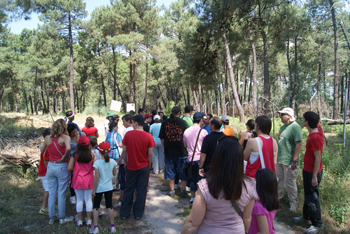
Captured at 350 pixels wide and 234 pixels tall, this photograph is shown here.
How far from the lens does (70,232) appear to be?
377cm

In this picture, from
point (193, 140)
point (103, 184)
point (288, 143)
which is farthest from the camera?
point (193, 140)

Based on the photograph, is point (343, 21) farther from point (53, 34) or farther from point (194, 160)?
point (53, 34)

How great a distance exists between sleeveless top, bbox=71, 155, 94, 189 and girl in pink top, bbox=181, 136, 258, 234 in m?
2.59

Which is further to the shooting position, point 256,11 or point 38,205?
point 256,11

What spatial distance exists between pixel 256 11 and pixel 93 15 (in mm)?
25579

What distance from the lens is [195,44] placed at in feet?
49.8

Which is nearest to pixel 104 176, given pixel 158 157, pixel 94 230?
pixel 94 230

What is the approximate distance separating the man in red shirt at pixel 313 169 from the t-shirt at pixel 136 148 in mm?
2764

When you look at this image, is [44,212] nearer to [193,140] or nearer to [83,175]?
[83,175]

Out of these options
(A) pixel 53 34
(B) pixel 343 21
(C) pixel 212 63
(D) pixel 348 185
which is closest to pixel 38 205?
(D) pixel 348 185

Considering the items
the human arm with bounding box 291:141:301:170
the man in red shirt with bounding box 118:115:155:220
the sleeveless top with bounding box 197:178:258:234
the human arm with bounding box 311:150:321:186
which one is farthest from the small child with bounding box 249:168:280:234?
the man in red shirt with bounding box 118:115:155:220

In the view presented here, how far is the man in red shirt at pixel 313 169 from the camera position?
11.8 feet

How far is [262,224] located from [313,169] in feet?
7.10

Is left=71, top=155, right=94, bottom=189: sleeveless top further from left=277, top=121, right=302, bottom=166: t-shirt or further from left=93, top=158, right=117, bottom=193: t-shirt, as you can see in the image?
left=277, top=121, right=302, bottom=166: t-shirt
